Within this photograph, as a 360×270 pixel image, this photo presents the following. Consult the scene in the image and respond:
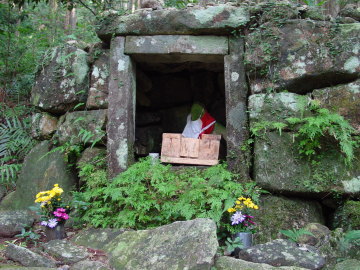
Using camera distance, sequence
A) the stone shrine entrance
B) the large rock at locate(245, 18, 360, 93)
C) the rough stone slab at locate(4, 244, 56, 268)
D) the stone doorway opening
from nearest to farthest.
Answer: the rough stone slab at locate(4, 244, 56, 268) → the large rock at locate(245, 18, 360, 93) → the stone shrine entrance → the stone doorway opening

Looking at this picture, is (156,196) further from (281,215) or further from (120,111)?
(281,215)

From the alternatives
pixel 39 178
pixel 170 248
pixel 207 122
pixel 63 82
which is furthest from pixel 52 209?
pixel 207 122

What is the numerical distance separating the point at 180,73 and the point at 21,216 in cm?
463

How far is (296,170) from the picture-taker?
493 cm

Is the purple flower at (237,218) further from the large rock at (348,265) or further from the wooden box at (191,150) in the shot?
the wooden box at (191,150)

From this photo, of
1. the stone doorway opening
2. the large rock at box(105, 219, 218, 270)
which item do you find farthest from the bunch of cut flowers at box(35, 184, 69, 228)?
the stone doorway opening

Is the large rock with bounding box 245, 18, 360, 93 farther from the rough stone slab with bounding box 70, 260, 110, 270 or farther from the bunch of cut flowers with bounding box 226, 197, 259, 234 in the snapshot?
the rough stone slab with bounding box 70, 260, 110, 270

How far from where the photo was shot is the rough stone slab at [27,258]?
134 inches

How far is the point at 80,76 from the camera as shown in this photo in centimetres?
625

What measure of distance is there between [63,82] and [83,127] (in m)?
1.00

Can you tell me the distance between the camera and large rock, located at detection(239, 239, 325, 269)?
330 cm

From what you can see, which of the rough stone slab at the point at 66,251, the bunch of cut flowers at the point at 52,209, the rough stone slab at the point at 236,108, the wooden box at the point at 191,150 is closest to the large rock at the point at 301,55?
the rough stone slab at the point at 236,108

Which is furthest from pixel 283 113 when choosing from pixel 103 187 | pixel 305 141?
pixel 103 187

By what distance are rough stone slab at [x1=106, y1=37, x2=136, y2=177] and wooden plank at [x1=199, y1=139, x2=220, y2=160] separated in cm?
122
